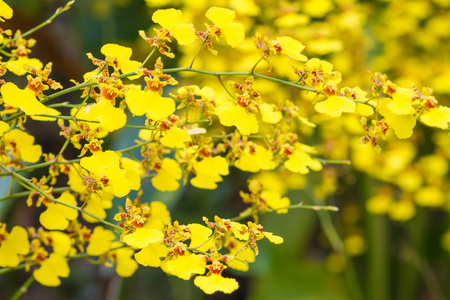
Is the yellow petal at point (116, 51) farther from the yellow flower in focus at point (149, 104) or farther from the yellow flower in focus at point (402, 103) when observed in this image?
the yellow flower in focus at point (402, 103)

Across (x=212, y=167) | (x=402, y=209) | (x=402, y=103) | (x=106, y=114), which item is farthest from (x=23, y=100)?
(x=402, y=209)

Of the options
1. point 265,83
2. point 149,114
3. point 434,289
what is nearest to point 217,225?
point 149,114

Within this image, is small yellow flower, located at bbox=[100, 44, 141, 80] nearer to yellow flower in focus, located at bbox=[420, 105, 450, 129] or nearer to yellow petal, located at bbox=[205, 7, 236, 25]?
yellow petal, located at bbox=[205, 7, 236, 25]

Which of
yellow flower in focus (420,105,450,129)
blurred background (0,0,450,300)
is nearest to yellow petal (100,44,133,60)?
yellow flower in focus (420,105,450,129)

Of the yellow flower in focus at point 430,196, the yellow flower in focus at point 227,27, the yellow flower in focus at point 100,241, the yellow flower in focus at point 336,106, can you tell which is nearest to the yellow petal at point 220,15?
the yellow flower in focus at point 227,27

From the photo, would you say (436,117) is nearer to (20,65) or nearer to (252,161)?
(252,161)

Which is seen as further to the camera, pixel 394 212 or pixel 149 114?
pixel 394 212

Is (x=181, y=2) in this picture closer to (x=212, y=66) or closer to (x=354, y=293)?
(x=212, y=66)
